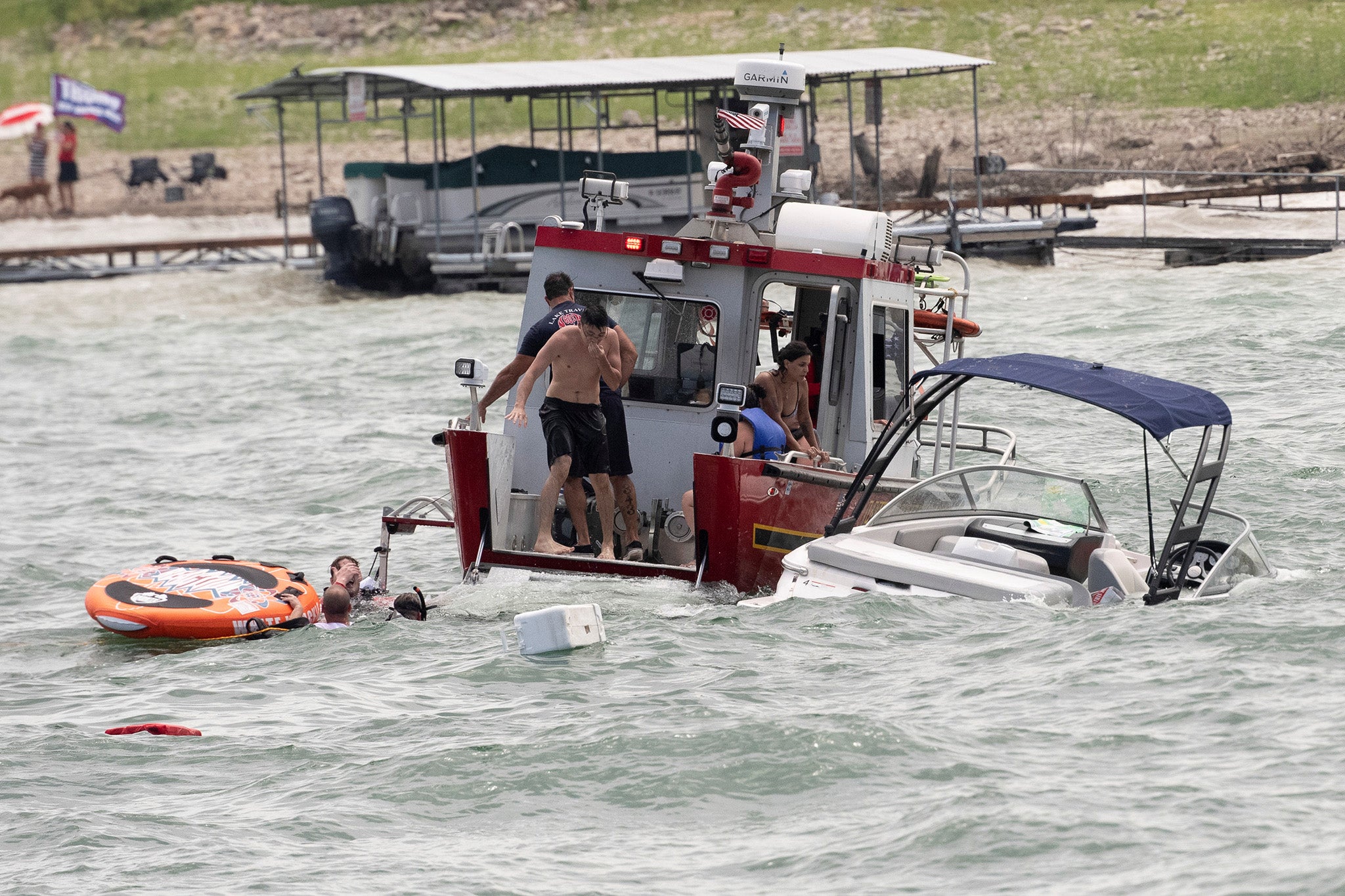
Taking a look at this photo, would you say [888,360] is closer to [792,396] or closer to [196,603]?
[792,396]

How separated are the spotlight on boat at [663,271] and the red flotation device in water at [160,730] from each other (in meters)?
4.14

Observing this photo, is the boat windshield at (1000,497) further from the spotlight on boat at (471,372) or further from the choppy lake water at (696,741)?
the spotlight on boat at (471,372)

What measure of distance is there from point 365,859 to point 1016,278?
21.8m

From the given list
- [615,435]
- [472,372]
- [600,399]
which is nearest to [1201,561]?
[615,435]

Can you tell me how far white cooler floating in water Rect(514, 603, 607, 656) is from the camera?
9.55 metres

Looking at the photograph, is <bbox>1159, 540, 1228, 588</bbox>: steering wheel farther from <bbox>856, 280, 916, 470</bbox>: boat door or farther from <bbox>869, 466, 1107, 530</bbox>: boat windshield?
<bbox>856, 280, 916, 470</bbox>: boat door

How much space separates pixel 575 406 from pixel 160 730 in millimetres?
3220

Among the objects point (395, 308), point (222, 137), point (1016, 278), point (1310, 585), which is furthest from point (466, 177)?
point (1310, 585)

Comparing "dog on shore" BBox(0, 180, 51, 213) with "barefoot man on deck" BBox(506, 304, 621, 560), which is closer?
"barefoot man on deck" BBox(506, 304, 621, 560)

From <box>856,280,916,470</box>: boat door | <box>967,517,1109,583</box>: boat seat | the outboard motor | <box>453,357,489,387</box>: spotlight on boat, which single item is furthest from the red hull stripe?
the outboard motor

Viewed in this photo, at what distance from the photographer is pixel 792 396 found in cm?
1158

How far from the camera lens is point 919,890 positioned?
660 cm

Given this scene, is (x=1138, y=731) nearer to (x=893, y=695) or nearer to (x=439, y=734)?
(x=893, y=695)

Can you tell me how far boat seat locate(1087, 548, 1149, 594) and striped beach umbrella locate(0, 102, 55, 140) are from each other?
3187 centimetres
